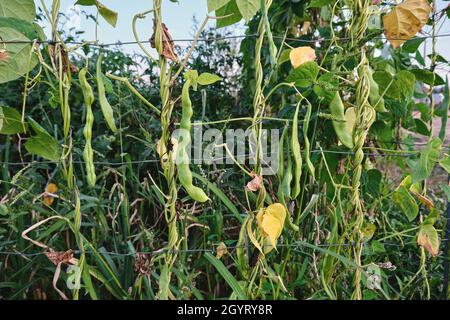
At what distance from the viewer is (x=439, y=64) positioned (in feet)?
4.04

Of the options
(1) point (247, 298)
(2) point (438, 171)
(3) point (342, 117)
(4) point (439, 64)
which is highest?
(4) point (439, 64)

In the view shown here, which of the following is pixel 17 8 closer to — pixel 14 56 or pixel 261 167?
pixel 14 56

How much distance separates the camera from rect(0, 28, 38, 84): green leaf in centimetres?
90

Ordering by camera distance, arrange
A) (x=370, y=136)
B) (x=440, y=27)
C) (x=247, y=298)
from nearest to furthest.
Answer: (x=247, y=298)
(x=440, y=27)
(x=370, y=136)

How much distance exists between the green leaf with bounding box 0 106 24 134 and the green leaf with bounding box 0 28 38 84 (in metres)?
0.06

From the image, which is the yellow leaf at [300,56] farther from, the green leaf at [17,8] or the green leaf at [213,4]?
the green leaf at [17,8]

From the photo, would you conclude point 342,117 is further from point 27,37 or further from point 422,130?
point 27,37

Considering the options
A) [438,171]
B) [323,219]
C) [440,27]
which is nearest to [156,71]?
[323,219]

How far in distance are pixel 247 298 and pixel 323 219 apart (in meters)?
0.47

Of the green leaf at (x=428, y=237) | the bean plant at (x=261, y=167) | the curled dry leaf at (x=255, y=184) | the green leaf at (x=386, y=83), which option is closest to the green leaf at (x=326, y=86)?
the bean plant at (x=261, y=167)

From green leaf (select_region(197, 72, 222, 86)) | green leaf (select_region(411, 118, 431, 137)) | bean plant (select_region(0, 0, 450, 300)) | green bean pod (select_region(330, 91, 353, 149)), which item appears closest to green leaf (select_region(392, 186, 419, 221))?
bean plant (select_region(0, 0, 450, 300))

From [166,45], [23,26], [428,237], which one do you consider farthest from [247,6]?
[428,237]

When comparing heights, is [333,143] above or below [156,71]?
below

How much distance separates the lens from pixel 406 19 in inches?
37.9
